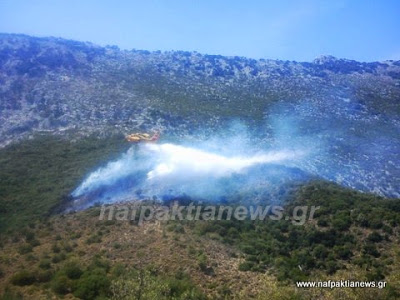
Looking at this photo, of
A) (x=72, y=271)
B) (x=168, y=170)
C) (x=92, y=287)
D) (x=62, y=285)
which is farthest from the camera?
(x=168, y=170)

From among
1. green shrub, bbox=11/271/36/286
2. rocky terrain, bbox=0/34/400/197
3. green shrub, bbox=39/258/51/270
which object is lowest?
green shrub, bbox=11/271/36/286

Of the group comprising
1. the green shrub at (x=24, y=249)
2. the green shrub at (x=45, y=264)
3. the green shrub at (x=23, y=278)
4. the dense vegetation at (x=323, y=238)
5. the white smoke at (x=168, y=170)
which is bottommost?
the green shrub at (x=23, y=278)

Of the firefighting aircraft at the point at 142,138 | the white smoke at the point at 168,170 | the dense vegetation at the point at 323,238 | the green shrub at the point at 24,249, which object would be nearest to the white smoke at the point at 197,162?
the white smoke at the point at 168,170

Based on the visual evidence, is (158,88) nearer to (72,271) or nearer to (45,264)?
(45,264)

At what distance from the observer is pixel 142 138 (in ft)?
235

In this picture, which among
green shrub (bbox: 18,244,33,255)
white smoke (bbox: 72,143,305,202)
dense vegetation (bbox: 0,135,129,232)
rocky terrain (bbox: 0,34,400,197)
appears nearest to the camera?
green shrub (bbox: 18,244,33,255)

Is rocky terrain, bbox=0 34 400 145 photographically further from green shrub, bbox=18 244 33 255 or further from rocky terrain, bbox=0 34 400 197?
green shrub, bbox=18 244 33 255

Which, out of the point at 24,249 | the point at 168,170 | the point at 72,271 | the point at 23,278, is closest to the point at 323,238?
the point at 168,170

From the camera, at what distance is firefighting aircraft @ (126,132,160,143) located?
70.9 metres

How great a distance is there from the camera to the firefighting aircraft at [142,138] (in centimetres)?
7094

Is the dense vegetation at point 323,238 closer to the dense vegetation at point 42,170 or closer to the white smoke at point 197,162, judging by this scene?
the white smoke at point 197,162

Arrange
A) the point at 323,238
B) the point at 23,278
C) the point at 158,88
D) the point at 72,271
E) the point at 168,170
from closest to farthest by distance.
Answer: the point at 23,278, the point at 72,271, the point at 323,238, the point at 168,170, the point at 158,88

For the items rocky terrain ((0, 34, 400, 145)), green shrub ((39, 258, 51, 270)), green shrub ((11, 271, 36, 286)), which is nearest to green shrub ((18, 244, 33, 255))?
green shrub ((39, 258, 51, 270))

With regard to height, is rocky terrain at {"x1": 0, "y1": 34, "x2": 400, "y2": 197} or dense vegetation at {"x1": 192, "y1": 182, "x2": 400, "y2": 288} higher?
rocky terrain at {"x1": 0, "y1": 34, "x2": 400, "y2": 197}
